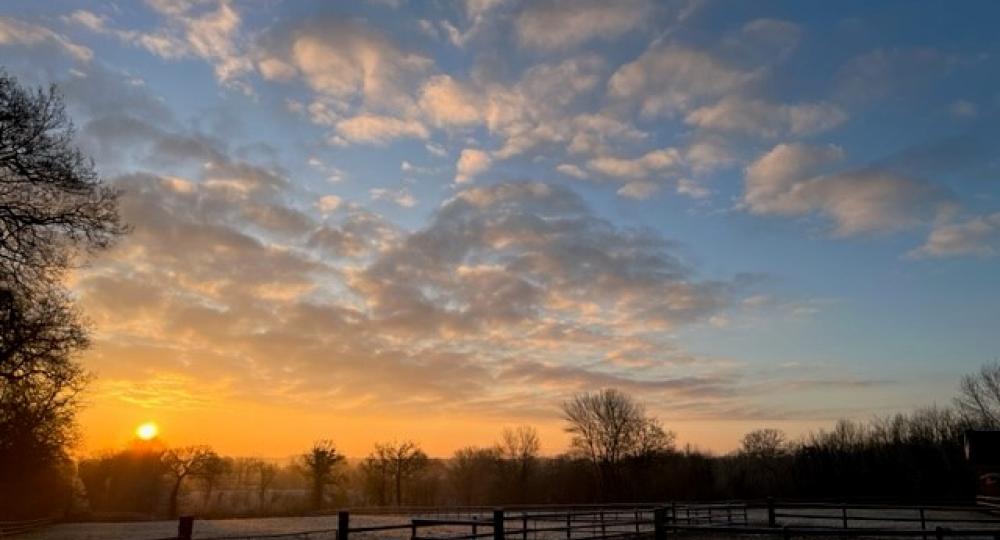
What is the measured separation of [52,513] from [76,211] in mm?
56696

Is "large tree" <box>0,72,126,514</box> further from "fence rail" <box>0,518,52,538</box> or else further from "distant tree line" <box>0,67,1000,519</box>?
"fence rail" <box>0,518,52,538</box>

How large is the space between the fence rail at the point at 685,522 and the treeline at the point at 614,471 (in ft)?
56.5

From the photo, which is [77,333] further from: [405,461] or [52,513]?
[405,461]

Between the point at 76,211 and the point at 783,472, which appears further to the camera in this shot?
the point at 783,472

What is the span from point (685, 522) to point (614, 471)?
1674 inches

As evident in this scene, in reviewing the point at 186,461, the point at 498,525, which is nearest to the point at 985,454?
the point at 498,525

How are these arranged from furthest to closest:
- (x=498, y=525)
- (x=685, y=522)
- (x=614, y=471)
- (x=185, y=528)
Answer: (x=614, y=471) → (x=685, y=522) → (x=498, y=525) → (x=185, y=528)

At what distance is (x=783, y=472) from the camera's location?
7038 centimetres

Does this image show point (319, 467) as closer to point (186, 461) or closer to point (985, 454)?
point (186, 461)

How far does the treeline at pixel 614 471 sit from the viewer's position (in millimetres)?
62969

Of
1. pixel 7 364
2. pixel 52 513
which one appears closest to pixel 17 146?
pixel 7 364

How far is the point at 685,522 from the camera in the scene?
3139 centimetres

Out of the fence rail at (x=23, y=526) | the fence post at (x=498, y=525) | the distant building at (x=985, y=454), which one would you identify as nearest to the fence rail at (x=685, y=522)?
the fence post at (x=498, y=525)

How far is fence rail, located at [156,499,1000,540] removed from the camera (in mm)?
12163
